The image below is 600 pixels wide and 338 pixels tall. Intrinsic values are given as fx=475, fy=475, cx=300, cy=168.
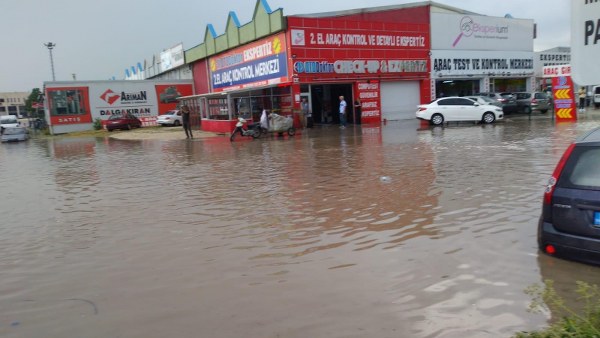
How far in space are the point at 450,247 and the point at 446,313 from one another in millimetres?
1695

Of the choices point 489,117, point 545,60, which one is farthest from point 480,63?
point 489,117

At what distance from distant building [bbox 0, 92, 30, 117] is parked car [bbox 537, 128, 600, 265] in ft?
516

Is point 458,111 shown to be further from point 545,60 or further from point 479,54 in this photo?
point 545,60

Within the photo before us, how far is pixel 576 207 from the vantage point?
176 inches

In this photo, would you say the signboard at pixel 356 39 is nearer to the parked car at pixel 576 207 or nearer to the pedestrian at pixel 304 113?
the pedestrian at pixel 304 113

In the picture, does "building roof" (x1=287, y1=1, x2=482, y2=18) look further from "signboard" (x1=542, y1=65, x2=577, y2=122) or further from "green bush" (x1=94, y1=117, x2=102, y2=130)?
"green bush" (x1=94, y1=117, x2=102, y2=130)

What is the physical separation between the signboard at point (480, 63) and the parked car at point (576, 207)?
103 ft

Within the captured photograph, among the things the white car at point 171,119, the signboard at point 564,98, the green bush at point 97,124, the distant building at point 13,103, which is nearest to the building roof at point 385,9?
the signboard at point 564,98

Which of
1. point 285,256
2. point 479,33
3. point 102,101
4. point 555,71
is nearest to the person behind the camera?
point 285,256

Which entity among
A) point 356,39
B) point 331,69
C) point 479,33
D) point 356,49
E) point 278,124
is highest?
point 479,33

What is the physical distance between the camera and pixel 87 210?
8453 mm

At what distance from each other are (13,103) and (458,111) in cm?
14952

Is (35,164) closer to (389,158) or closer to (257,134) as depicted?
(257,134)

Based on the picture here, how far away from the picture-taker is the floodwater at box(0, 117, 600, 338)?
154 inches
